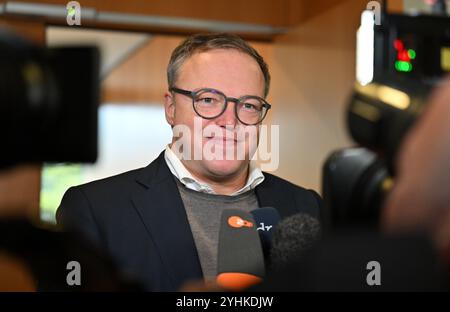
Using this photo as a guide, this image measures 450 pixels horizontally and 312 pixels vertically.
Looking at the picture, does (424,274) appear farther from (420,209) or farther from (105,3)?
(105,3)

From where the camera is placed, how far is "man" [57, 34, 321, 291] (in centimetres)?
67

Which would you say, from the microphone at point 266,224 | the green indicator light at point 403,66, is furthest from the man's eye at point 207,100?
the green indicator light at point 403,66

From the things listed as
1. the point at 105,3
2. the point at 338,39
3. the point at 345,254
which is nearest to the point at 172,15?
the point at 105,3

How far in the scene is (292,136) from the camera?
753 millimetres

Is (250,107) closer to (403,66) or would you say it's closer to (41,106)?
(403,66)

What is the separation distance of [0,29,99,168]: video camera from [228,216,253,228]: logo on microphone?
0.70 feet

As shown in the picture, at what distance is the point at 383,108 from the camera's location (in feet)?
1.40

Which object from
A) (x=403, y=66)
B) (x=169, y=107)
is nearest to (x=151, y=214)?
(x=169, y=107)

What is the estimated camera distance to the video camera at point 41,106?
0.31m

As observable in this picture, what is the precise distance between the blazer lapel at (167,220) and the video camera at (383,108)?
0.67ft

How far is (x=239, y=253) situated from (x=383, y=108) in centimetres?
21

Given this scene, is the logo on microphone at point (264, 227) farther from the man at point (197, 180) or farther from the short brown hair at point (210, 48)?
the short brown hair at point (210, 48)
